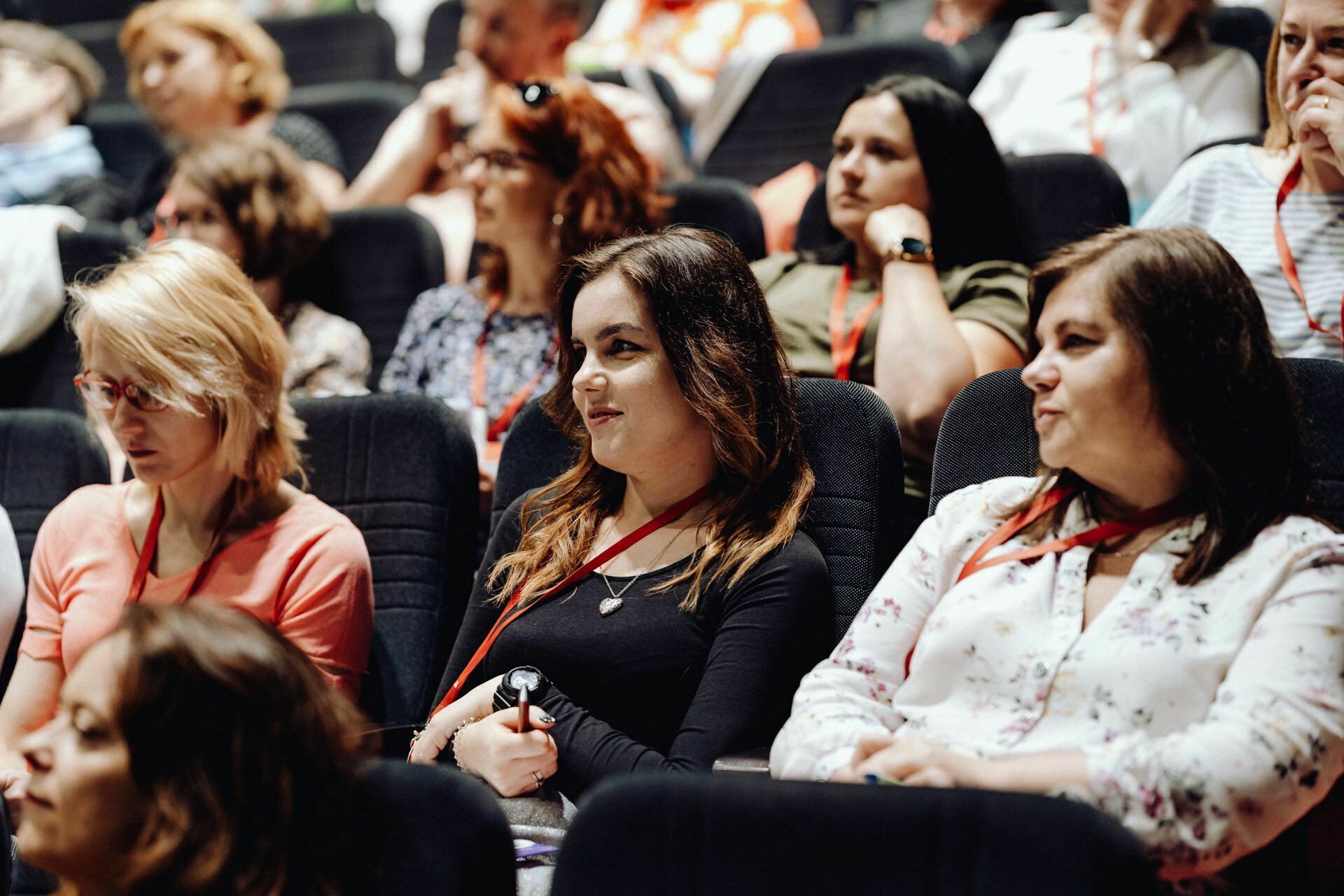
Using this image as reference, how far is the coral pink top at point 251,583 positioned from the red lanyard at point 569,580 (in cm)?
19

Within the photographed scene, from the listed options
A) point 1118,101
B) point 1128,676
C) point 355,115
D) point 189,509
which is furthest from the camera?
point 355,115

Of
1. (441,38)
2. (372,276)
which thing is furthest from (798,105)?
Result: (441,38)

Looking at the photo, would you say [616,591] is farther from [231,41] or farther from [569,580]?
[231,41]

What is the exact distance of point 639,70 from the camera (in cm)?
376

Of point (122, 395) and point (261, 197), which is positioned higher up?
point (122, 395)

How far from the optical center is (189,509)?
200 cm

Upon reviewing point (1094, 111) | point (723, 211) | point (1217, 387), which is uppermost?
point (1217, 387)

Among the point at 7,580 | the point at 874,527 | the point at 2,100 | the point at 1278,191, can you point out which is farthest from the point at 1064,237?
the point at 2,100

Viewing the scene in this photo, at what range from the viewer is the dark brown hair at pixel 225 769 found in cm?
114

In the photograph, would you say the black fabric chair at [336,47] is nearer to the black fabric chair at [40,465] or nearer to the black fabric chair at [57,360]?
the black fabric chair at [57,360]

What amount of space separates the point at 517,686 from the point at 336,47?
3793mm

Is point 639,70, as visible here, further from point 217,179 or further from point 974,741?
point 974,741

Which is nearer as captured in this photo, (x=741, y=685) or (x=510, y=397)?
(x=741, y=685)

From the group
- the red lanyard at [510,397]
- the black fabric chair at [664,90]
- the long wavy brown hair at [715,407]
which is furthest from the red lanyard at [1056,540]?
the black fabric chair at [664,90]
